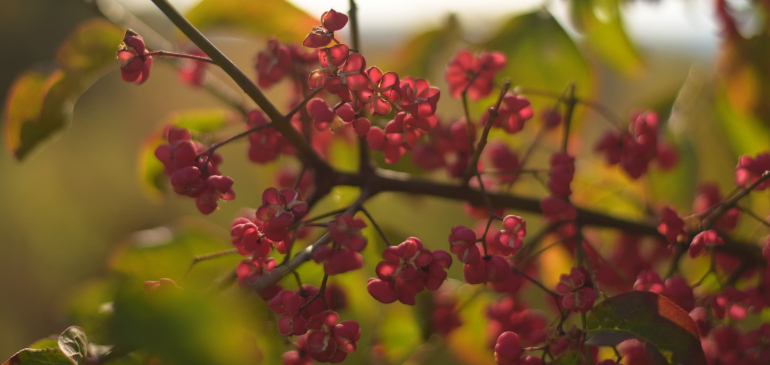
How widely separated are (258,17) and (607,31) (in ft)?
1.34

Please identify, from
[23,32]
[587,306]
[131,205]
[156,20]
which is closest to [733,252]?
[587,306]

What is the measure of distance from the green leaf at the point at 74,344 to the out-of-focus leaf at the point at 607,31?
0.56 metres

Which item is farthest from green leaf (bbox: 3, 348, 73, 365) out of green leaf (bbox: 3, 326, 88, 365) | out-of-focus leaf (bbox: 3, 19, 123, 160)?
out-of-focus leaf (bbox: 3, 19, 123, 160)

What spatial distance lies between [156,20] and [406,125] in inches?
59.9

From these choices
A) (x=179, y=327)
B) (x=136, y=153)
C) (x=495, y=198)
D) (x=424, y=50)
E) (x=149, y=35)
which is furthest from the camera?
(x=136, y=153)

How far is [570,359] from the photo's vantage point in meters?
0.34

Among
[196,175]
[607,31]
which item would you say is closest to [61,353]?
[196,175]

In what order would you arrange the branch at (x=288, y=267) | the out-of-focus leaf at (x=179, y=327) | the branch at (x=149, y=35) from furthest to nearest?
the branch at (x=149, y=35) → the branch at (x=288, y=267) → the out-of-focus leaf at (x=179, y=327)

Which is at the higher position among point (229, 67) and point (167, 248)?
point (229, 67)

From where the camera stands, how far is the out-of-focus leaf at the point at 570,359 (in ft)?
1.10

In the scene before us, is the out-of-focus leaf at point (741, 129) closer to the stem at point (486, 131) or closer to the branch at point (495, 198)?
the branch at point (495, 198)

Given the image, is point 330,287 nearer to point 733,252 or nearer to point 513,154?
point 513,154

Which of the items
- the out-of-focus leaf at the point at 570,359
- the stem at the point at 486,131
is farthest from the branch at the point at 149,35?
the out-of-focus leaf at the point at 570,359

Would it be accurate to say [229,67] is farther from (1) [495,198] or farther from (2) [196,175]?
(1) [495,198]
